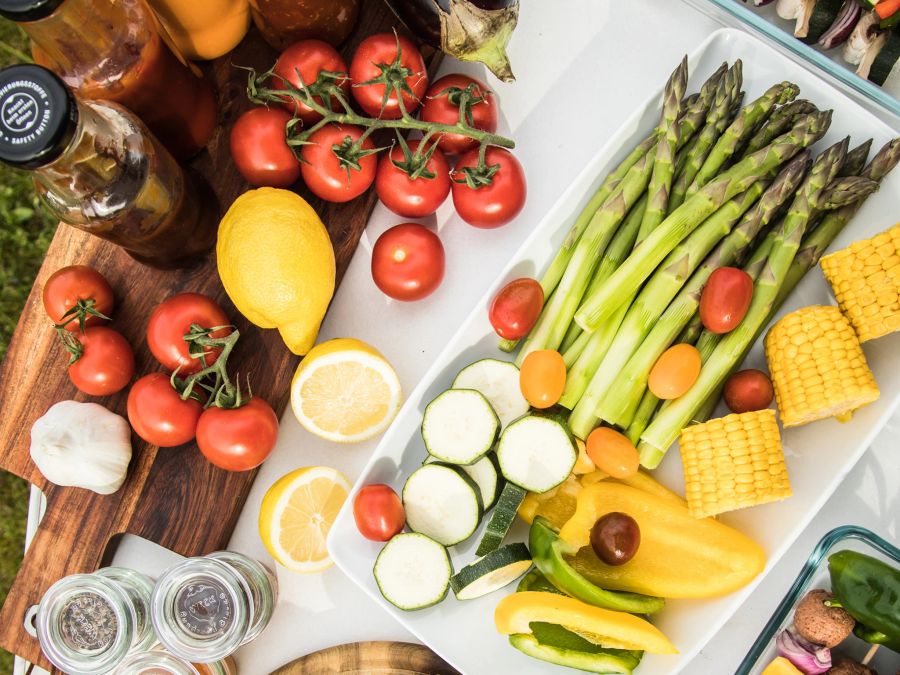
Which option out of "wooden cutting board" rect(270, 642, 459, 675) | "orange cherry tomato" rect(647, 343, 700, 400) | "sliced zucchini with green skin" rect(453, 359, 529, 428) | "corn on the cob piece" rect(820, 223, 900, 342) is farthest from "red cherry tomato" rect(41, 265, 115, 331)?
"corn on the cob piece" rect(820, 223, 900, 342)

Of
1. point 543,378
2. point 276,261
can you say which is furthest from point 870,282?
point 276,261

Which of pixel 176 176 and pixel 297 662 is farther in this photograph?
pixel 297 662

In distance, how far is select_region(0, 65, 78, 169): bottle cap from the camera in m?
1.33

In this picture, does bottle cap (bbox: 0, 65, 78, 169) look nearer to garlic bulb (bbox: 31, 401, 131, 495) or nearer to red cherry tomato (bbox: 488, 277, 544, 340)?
garlic bulb (bbox: 31, 401, 131, 495)

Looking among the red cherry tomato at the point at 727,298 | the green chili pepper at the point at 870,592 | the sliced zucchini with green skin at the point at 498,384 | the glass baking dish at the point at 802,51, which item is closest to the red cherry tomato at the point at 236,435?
the sliced zucchini with green skin at the point at 498,384

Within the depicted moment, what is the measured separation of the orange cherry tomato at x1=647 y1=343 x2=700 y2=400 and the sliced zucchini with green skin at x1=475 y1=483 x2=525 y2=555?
0.37 metres

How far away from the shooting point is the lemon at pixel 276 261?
1772 millimetres

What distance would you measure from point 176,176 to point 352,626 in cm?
115

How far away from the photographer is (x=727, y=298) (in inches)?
67.5

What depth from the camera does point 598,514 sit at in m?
1.78

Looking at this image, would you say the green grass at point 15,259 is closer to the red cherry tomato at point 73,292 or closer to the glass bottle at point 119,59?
the red cherry tomato at point 73,292

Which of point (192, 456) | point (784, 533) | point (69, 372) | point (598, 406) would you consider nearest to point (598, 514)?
point (598, 406)

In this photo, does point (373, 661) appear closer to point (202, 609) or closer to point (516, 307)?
point (202, 609)

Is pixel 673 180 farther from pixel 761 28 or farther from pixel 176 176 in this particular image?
pixel 176 176
